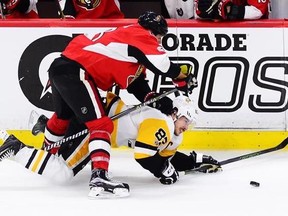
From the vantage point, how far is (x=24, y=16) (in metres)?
4.95

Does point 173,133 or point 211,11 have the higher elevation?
point 211,11

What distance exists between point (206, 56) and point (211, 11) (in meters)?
0.26

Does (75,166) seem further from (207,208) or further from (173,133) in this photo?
(207,208)

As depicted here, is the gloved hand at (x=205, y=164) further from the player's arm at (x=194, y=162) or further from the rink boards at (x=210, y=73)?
the rink boards at (x=210, y=73)

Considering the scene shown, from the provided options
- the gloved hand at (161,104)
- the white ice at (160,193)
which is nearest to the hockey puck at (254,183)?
the white ice at (160,193)

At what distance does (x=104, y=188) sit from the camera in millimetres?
3572

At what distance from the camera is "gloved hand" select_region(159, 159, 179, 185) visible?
3.85m

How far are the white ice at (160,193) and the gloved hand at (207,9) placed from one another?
83 cm

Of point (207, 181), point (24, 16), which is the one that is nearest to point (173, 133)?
point (207, 181)

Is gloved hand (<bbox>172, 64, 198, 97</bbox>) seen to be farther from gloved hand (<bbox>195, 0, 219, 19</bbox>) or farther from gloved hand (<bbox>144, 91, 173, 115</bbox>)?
gloved hand (<bbox>195, 0, 219, 19</bbox>)

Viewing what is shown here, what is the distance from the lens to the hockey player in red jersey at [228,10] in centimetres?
448

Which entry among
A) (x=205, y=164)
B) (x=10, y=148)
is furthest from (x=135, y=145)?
(x=10, y=148)

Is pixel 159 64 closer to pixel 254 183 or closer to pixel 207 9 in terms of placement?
pixel 254 183

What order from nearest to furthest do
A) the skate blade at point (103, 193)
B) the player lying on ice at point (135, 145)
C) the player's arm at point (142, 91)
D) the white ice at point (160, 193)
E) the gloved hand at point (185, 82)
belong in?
the white ice at point (160, 193) → the skate blade at point (103, 193) → the player lying on ice at point (135, 145) → the gloved hand at point (185, 82) → the player's arm at point (142, 91)
